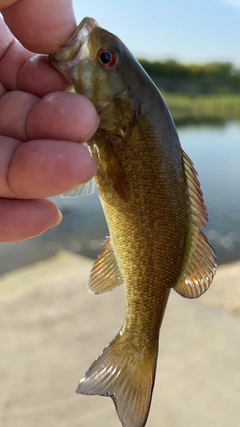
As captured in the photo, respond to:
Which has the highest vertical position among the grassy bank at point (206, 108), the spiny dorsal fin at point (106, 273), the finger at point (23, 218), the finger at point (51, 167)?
the finger at point (51, 167)

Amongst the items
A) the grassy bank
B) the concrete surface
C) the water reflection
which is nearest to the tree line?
the grassy bank

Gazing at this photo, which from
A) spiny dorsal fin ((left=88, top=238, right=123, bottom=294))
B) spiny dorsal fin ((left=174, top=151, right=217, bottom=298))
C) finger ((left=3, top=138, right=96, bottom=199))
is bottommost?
spiny dorsal fin ((left=88, top=238, right=123, bottom=294))

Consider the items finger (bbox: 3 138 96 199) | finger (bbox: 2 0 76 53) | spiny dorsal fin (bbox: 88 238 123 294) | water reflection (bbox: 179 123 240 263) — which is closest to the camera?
finger (bbox: 3 138 96 199)

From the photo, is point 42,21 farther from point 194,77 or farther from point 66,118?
point 194,77

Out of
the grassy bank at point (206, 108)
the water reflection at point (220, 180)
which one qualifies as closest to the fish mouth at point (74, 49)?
the water reflection at point (220, 180)

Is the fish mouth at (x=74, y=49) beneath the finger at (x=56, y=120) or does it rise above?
above

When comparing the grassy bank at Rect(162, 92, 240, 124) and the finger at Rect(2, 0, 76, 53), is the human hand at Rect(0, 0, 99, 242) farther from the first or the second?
the grassy bank at Rect(162, 92, 240, 124)

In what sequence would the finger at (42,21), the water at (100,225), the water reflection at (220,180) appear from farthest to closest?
the water reflection at (220,180)
the water at (100,225)
the finger at (42,21)

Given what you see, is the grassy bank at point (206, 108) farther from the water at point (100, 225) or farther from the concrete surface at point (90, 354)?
the concrete surface at point (90, 354)
